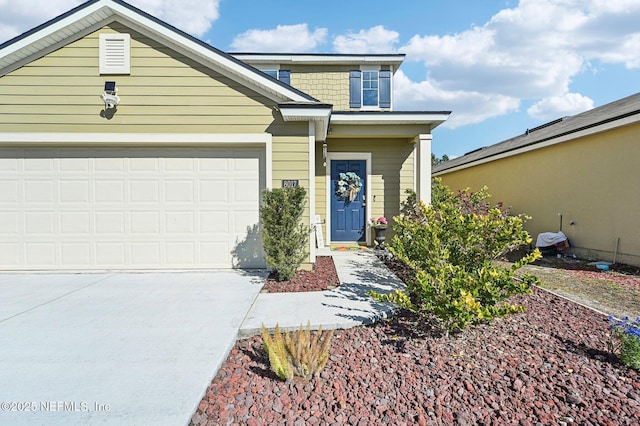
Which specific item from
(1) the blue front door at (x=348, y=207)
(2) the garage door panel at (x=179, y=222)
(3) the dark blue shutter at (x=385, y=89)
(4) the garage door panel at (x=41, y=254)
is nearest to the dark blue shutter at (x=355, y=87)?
(3) the dark blue shutter at (x=385, y=89)

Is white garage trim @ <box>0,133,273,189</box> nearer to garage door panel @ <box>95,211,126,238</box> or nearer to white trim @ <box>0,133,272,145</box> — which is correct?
white trim @ <box>0,133,272,145</box>

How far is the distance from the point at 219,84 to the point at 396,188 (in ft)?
16.0

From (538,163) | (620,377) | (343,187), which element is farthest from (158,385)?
(538,163)

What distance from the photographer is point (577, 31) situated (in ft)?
27.0

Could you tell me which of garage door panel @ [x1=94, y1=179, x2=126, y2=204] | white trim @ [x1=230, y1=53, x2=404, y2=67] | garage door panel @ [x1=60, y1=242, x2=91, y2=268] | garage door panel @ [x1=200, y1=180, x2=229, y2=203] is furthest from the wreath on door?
garage door panel @ [x1=60, y1=242, x2=91, y2=268]

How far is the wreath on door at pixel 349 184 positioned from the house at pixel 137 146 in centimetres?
264

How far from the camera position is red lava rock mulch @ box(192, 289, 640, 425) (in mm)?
2080

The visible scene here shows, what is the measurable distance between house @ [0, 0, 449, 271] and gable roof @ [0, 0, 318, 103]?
19 mm

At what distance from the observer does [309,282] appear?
16.6 ft

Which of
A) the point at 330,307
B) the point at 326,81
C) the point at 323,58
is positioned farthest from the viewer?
the point at 326,81

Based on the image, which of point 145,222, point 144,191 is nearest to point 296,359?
point 145,222

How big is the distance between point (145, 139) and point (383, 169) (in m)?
5.36

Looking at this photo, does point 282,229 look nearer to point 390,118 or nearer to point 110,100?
point 110,100

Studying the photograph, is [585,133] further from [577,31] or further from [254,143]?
[254,143]
